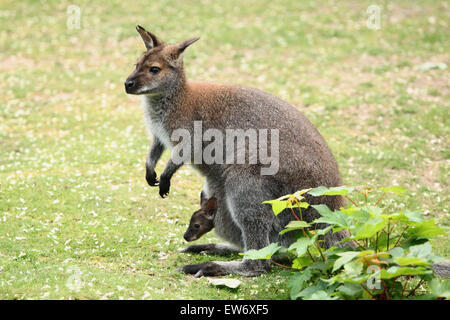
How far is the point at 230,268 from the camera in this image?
602 cm

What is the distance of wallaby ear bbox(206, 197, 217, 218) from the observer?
21.3ft

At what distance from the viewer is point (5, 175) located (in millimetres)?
8930

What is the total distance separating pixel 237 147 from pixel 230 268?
50.7 inches

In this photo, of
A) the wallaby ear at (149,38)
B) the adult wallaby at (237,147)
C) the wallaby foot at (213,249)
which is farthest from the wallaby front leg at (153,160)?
the wallaby ear at (149,38)

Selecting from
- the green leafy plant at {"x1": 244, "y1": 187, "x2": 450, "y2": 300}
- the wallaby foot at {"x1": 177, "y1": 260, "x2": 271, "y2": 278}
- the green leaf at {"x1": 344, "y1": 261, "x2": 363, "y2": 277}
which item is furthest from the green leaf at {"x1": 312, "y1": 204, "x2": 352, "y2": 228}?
the wallaby foot at {"x1": 177, "y1": 260, "x2": 271, "y2": 278}

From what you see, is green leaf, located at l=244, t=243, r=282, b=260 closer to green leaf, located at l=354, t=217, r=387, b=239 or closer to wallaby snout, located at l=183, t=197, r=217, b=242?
green leaf, located at l=354, t=217, r=387, b=239

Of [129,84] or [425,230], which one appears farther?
[129,84]

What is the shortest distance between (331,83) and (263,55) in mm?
2607

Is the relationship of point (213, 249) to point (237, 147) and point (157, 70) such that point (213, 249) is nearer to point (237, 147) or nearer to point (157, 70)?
point (237, 147)

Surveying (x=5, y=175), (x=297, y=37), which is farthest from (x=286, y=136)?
(x=297, y=37)

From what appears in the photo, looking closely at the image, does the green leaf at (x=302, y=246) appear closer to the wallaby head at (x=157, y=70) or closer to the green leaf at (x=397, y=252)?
the green leaf at (x=397, y=252)

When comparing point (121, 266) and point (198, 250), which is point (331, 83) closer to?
point (198, 250)

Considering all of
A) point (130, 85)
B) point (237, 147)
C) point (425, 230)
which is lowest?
point (425, 230)

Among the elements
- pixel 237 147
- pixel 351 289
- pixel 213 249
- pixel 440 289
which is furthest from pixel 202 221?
pixel 440 289
